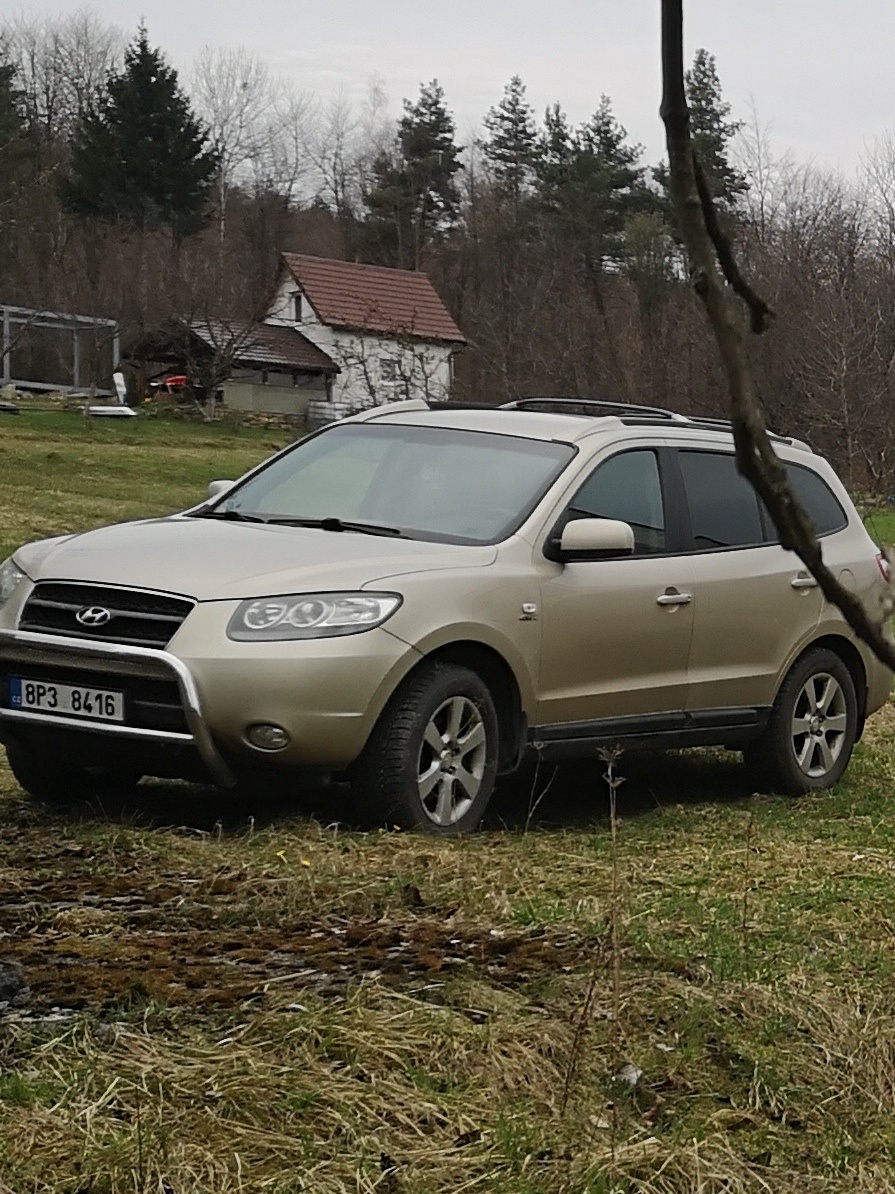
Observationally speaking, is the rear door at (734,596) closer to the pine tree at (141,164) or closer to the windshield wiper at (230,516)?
the windshield wiper at (230,516)

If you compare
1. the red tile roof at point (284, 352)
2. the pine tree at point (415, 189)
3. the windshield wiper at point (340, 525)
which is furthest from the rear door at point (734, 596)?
the pine tree at point (415, 189)

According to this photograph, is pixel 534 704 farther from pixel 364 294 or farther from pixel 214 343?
pixel 364 294

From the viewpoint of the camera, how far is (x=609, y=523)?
7.79 m

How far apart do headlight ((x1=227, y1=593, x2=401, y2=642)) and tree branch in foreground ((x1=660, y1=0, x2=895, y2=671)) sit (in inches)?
206

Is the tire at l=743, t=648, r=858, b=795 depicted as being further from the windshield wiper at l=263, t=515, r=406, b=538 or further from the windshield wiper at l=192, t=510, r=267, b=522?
the windshield wiper at l=192, t=510, r=267, b=522

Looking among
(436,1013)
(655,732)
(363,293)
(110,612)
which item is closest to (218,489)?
(110,612)

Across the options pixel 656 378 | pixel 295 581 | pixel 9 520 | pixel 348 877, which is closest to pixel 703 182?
pixel 348 877

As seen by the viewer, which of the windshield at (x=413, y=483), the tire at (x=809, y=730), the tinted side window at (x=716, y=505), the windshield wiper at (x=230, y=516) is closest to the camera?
the windshield at (x=413, y=483)

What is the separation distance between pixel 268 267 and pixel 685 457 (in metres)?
60.7

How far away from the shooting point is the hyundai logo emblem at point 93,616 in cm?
691

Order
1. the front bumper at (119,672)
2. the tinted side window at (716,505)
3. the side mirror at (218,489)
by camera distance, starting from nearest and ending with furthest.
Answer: the front bumper at (119,672) < the side mirror at (218,489) < the tinted side window at (716,505)

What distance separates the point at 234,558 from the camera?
7.18m

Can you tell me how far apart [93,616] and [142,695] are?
0.37 meters

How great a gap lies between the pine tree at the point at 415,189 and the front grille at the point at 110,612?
229 ft
